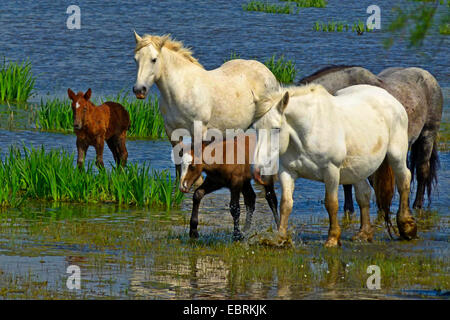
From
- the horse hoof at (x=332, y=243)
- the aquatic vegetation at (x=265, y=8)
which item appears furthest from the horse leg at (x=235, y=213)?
the aquatic vegetation at (x=265, y=8)

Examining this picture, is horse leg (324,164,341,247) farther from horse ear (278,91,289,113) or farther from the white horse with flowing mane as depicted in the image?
the white horse with flowing mane

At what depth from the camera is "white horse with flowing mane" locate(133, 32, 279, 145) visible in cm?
1222

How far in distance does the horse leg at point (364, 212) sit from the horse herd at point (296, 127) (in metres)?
0.01

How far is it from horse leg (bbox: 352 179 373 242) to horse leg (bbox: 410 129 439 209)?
2747 mm

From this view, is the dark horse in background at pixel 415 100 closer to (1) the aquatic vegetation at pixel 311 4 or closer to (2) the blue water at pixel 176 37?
(2) the blue water at pixel 176 37

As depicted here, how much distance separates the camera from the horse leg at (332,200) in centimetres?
1041

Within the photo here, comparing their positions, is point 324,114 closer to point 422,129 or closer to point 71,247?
point 71,247

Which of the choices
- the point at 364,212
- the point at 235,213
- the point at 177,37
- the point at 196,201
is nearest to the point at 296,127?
the point at 235,213

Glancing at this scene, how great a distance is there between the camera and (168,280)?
29.1ft

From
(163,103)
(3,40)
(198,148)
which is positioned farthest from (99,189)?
(3,40)

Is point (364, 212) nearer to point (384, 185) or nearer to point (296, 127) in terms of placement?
point (384, 185)

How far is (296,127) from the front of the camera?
1008cm

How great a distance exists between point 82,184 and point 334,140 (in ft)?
12.1

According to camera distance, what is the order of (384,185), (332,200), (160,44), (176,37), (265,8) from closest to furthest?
(332,200) → (384,185) → (160,44) → (176,37) → (265,8)
